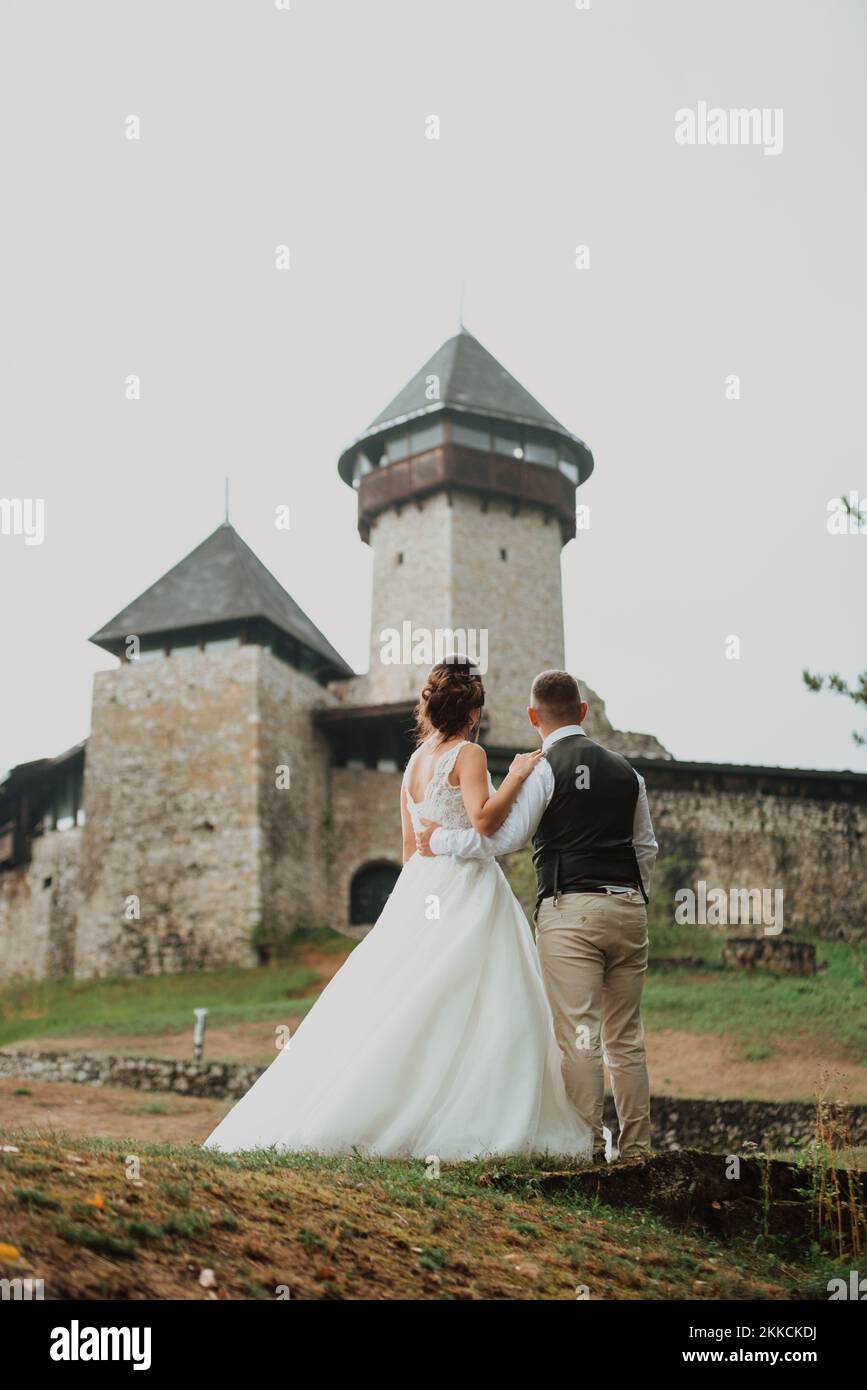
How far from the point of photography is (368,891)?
2772cm

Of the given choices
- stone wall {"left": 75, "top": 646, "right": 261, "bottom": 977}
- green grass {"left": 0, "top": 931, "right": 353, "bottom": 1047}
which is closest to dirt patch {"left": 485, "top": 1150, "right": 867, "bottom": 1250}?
green grass {"left": 0, "top": 931, "right": 353, "bottom": 1047}

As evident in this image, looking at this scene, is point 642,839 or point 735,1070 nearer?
point 642,839

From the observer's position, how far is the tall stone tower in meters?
29.1

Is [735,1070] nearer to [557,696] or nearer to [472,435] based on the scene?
[557,696]

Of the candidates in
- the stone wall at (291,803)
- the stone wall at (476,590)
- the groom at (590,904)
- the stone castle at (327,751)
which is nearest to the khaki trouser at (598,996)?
the groom at (590,904)

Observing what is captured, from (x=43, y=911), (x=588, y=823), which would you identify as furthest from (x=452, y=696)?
(x=43, y=911)

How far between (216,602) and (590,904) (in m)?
24.1

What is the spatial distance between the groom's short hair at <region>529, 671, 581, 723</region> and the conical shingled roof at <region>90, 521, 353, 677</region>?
22478 mm

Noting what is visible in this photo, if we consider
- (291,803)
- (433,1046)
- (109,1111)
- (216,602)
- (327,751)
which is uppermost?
(216,602)

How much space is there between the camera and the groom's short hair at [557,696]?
5387mm

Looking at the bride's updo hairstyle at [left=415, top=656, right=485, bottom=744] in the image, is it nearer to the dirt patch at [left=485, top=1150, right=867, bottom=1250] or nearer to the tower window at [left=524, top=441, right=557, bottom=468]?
the dirt patch at [left=485, top=1150, right=867, bottom=1250]

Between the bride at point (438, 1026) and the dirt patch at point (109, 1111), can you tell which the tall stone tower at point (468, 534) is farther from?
the bride at point (438, 1026)

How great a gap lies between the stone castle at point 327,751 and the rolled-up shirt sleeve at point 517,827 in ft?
63.6
